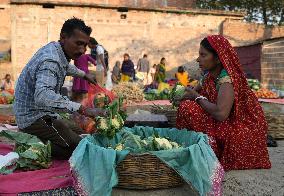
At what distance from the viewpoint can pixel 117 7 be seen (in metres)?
16.5

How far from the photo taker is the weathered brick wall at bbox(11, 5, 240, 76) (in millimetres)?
15516

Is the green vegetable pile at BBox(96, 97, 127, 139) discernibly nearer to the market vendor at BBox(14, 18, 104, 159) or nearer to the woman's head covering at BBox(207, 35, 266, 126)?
the market vendor at BBox(14, 18, 104, 159)

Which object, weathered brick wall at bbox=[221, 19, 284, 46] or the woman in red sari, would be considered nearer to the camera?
the woman in red sari

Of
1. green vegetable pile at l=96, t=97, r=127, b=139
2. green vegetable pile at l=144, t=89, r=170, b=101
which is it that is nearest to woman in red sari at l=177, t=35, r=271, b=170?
green vegetable pile at l=96, t=97, r=127, b=139

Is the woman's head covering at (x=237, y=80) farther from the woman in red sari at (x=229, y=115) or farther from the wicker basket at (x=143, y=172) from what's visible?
the wicker basket at (x=143, y=172)

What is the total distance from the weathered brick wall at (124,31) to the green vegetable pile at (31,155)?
12610mm

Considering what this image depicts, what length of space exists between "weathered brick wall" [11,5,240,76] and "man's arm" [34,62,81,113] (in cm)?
1297

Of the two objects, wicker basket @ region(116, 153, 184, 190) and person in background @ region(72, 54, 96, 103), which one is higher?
person in background @ region(72, 54, 96, 103)

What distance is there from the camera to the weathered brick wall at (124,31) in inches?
611

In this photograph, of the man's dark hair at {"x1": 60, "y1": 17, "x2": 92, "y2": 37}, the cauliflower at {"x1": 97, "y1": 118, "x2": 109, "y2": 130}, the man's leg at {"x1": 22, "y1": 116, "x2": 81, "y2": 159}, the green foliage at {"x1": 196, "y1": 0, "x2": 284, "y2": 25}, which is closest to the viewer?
the cauliflower at {"x1": 97, "y1": 118, "x2": 109, "y2": 130}

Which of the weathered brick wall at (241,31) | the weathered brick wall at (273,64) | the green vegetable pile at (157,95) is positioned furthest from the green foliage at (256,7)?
the green vegetable pile at (157,95)

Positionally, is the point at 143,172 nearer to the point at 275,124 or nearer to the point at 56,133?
the point at 56,133

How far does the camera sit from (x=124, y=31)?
16.7 metres

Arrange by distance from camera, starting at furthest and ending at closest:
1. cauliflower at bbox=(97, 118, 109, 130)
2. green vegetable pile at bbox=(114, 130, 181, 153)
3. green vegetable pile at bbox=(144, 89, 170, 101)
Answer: green vegetable pile at bbox=(144, 89, 170, 101)
cauliflower at bbox=(97, 118, 109, 130)
green vegetable pile at bbox=(114, 130, 181, 153)
